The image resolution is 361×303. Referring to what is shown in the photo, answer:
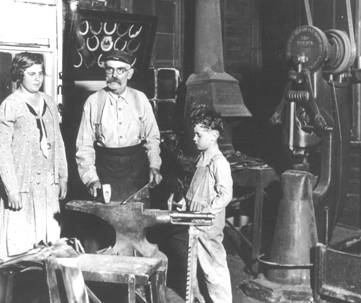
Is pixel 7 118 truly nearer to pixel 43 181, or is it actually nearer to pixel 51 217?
pixel 43 181

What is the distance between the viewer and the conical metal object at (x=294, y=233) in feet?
14.3

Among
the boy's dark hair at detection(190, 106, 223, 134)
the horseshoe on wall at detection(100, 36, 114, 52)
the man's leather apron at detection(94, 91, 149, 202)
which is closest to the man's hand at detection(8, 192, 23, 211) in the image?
the man's leather apron at detection(94, 91, 149, 202)

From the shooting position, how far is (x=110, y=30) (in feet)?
19.5

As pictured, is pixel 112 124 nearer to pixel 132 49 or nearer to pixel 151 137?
pixel 151 137

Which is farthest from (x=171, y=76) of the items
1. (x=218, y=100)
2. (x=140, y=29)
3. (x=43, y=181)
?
(x=43, y=181)

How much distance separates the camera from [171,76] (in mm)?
6973

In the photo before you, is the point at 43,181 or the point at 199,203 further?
the point at 43,181

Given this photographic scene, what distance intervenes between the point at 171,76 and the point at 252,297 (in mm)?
3450

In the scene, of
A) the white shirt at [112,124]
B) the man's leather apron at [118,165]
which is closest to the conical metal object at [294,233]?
the white shirt at [112,124]

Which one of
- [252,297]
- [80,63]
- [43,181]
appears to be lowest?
[252,297]

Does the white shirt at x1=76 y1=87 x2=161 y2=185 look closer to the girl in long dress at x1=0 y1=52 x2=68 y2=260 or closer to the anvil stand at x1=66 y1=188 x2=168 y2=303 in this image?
the girl in long dress at x1=0 y1=52 x2=68 y2=260

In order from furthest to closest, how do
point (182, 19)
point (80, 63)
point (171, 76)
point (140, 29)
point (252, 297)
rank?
1. point (182, 19)
2. point (171, 76)
3. point (140, 29)
4. point (80, 63)
5. point (252, 297)

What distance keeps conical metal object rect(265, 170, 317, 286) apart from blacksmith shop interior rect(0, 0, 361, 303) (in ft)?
0.03

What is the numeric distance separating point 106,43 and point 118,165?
2198mm
